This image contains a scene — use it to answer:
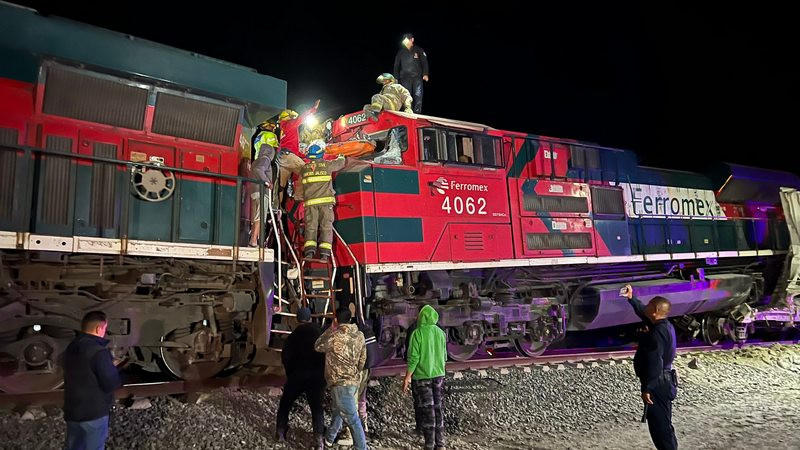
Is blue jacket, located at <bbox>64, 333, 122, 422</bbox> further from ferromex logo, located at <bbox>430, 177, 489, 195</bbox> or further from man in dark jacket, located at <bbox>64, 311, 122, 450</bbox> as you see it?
ferromex logo, located at <bbox>430, 177, 489, 195</bbox>

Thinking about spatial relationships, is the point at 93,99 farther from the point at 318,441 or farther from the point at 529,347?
the point at 529,347

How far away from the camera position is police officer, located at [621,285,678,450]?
4.47m

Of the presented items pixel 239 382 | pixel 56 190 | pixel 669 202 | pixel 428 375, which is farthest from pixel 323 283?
pixel 669 202

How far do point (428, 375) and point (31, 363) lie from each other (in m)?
3.50

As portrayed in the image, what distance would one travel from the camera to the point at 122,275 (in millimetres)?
5312

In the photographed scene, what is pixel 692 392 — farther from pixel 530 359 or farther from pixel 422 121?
pixel 422 121

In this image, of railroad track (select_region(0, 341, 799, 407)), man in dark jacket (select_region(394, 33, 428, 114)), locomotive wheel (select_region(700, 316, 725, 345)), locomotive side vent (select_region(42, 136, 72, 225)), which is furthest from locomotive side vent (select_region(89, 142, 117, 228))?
locomotive wheel (select_region(700, 316, 725, 345))

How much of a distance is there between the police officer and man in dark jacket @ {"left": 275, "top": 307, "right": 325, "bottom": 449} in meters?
2.78

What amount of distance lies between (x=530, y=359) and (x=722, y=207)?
7.03 metres

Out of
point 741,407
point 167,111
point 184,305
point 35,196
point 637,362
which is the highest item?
point 167,111

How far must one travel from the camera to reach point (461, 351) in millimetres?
8562

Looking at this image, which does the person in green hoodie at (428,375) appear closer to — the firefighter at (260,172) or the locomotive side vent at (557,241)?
the firefighter at (260,172)

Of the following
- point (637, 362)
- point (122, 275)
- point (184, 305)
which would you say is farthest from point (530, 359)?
point (122, 275)

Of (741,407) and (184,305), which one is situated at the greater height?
(184,305)
